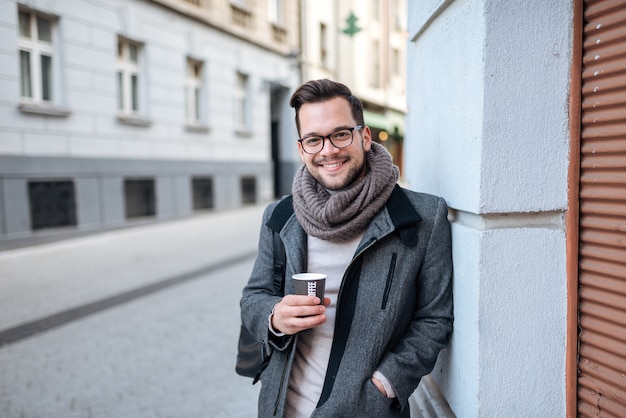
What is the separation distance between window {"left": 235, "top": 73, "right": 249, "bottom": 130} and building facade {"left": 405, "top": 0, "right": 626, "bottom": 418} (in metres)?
14.1

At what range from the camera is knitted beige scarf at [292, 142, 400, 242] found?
69.7 inches

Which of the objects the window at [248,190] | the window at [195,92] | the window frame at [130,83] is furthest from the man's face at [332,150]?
the window at [248,190]

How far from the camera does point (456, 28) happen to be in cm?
173

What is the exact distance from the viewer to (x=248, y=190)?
15.6 metres

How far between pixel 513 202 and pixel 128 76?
10959 millimetres

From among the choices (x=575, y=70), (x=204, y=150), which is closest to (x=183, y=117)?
(x=204, y=150)

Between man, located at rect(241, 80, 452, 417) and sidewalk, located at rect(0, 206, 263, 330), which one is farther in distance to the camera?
sidewalk, located at rect(0, 206, 263, 330)

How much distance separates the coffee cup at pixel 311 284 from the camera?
5.27 feet

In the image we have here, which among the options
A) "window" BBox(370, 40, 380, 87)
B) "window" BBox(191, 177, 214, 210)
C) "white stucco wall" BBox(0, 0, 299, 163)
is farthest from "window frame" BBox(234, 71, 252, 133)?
"window" BBox(370, 40, 380, 87)

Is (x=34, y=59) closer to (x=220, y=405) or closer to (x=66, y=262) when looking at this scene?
(x=66, y=262)

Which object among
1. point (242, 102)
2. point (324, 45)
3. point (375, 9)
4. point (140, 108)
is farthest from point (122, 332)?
point (375, 9)

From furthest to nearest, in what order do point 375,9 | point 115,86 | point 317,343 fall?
1. point 375,9
2. point 115,86
3. point 317,343

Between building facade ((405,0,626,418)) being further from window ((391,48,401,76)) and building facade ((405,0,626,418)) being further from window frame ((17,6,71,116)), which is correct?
window ((391,48,401,76))

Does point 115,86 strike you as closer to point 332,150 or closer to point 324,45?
point 332,150
